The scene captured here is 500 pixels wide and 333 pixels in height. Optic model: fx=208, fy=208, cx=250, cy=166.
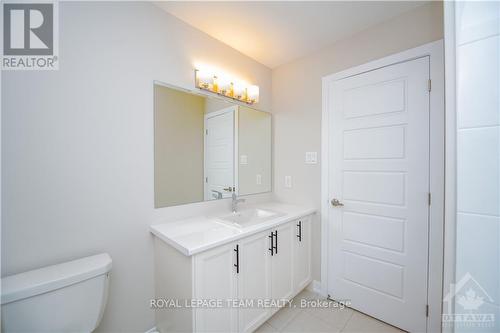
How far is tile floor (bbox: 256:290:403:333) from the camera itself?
5.41 ft

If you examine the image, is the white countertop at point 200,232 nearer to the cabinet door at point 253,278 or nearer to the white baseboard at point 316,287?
the cabinet door at point 253,278

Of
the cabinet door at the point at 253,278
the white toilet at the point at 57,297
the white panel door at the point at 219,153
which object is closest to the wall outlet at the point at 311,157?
the white panel door at the point at 219,153

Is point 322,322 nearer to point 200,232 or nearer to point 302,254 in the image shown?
point 302,254

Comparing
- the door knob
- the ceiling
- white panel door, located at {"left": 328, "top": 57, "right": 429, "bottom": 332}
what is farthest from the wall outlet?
the ceiling

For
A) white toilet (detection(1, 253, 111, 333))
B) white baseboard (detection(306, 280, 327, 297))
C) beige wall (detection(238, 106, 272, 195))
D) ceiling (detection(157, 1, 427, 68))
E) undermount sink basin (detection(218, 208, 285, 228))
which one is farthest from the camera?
beige wall (detection(238, 106, 272, 195))

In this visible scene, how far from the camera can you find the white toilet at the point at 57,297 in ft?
3.04

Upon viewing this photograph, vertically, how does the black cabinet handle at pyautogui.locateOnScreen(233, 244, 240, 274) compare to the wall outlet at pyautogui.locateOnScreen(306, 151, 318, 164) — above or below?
below

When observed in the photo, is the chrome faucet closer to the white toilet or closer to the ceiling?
the white toilet

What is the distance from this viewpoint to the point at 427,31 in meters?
1.52

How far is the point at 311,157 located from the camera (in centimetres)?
214

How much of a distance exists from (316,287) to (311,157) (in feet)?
4.32

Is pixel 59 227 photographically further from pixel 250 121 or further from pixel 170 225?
pixel 250 121

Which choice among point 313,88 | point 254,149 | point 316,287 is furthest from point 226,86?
point 316,287

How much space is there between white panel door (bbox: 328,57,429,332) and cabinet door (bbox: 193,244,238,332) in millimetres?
1109
